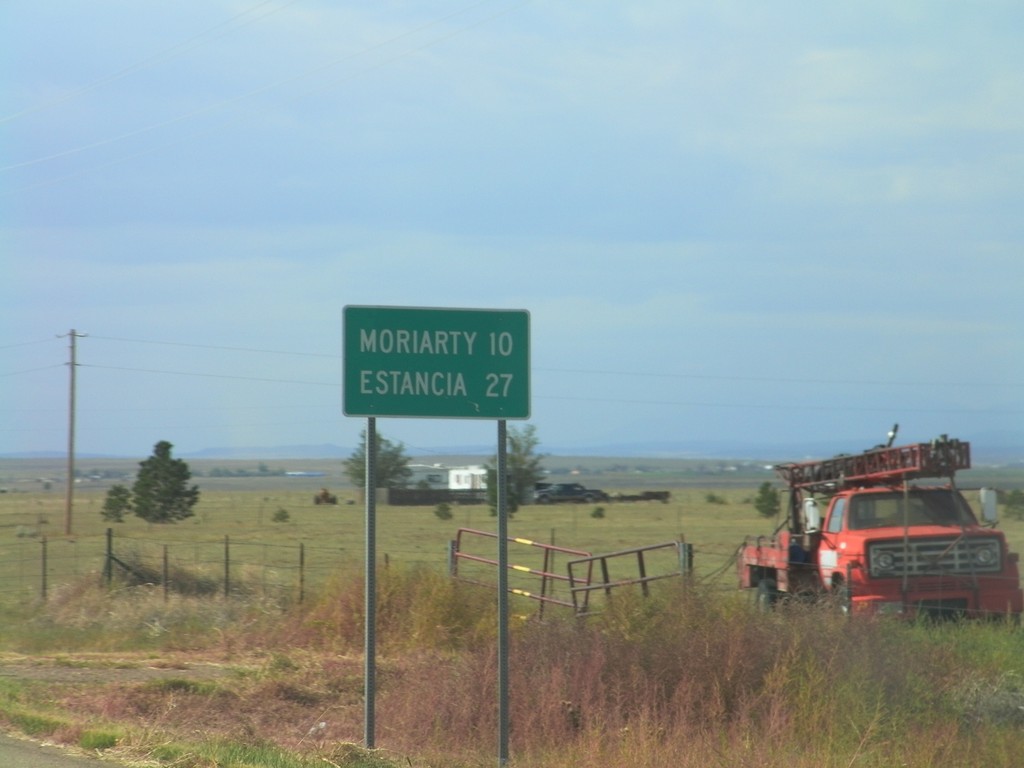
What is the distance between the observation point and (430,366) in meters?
8.47

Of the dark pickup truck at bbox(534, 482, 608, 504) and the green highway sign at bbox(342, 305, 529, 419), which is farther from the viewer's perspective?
the dark pickup truck at bbox(534, 482, 608, 504)

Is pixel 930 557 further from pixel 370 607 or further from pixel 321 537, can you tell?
pixel 321 537

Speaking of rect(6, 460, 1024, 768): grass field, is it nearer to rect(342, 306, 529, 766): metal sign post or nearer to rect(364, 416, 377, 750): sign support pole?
rect(364, 416, 377, 750): sign support pole

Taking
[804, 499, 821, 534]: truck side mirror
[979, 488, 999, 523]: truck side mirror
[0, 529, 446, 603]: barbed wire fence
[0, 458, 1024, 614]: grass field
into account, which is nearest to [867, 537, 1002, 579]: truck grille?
[979, 488, 999, 523]: truck side mirror

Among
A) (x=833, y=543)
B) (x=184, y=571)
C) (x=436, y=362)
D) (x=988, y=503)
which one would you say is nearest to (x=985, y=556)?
(x=988, y=503)

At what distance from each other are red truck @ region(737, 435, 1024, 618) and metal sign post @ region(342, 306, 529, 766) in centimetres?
834

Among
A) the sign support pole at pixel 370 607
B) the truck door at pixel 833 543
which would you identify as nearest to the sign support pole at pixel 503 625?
the sign support pole at pixel 370 607

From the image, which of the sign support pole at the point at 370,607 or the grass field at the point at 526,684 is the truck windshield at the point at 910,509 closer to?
the grass field at the point at 526,684

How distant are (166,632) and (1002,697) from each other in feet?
38.8

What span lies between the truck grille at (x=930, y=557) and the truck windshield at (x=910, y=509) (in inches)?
27.8

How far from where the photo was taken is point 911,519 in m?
17.5

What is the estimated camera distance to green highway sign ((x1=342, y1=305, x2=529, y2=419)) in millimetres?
8398

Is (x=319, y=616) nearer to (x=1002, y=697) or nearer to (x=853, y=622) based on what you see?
(x=853, y=622)

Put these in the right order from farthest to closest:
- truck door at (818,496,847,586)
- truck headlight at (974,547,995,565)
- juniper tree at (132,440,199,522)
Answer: juniper tree at (132,440,199,522) → truck door at (818,496,847,586) → truck headlight at (974,547,995,565)
